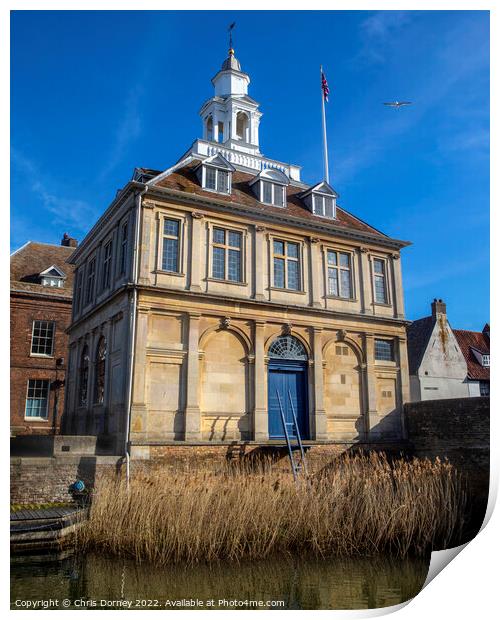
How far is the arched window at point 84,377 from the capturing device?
68.4 feet

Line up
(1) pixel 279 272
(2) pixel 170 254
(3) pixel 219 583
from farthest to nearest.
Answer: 1. (1) pixel 279 272
2. (2) pixel 170 254
3. (3) pixel 219 583

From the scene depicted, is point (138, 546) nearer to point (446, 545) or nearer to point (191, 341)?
point (446, 545)

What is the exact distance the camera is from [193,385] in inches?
667

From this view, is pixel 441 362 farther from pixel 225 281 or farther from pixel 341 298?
pixel 225 281

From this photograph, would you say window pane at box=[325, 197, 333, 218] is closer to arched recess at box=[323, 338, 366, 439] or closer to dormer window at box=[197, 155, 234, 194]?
dormer window at box=[197, 155, 234, 194]

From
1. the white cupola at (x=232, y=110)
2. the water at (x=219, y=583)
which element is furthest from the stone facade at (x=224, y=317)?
the water at (x=219, y=583)

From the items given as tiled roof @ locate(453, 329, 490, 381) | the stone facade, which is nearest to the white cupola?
the stone facade

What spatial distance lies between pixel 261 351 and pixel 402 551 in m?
8.94

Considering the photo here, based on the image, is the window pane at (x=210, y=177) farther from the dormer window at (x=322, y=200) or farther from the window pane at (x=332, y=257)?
the window pane at (x=332, y=257)

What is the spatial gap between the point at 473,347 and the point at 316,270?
15897 millimetres

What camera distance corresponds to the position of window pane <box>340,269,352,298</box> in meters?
21.1

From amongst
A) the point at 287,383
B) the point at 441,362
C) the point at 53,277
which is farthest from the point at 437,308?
the point at 53,277

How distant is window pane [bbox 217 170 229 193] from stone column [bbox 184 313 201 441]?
5027 mm
